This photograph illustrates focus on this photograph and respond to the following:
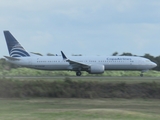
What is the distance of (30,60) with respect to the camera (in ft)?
174

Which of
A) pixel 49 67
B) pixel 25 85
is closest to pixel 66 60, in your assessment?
pixel 49 67

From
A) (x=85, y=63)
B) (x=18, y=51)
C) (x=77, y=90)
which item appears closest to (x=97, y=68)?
(x=85, y=63)

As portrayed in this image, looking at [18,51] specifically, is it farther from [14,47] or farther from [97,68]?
[97,68]

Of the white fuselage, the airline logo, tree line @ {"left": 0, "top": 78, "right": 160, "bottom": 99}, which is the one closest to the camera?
tree line @ {"left": 0, "top": 78, "right": 160, "bottom": 99}

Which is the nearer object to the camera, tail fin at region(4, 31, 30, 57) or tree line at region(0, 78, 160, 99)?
tree line at region(0, 78, 160, 99)

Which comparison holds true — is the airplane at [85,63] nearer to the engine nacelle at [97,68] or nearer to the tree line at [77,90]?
the engine nacelle at [97,68]

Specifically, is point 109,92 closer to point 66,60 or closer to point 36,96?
point 36,96

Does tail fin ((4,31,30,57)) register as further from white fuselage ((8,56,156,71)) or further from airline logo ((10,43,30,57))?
white fuselage ((8,56,156,71))

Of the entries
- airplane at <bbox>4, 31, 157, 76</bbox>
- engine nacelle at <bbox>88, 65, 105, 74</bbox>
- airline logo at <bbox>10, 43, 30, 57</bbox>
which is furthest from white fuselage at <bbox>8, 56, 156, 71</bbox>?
engine nacelle at <bbox>88, 65, 105, 74</bbox>

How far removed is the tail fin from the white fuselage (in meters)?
1.50

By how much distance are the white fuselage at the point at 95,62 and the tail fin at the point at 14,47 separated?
4.91ft

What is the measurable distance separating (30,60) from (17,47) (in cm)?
338

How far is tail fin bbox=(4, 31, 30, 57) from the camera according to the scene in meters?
54.8

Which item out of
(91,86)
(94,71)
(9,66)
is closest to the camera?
(91,86)
